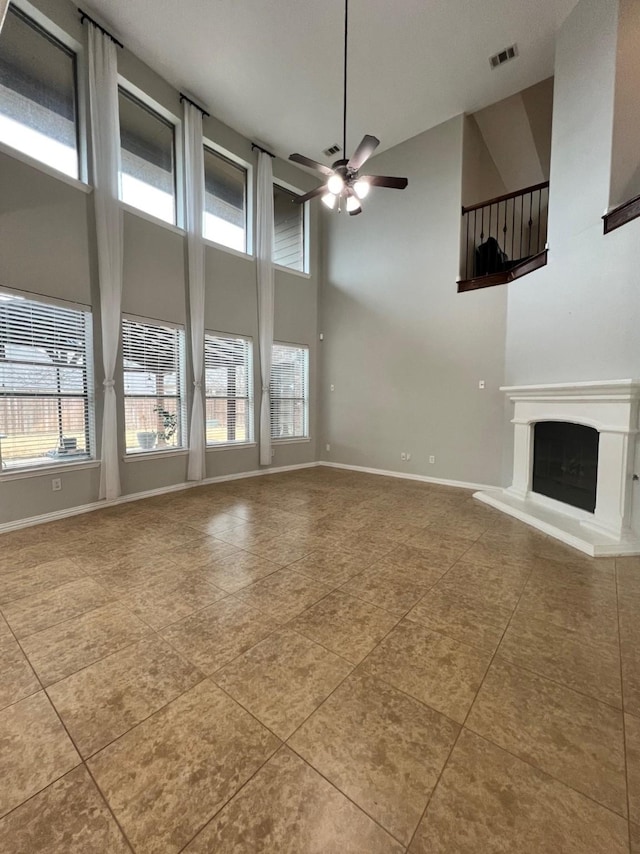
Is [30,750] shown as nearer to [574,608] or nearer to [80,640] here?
[80,640]

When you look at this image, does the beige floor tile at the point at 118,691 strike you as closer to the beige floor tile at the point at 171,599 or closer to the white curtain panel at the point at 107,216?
the beige floor tile at the point at 171,599

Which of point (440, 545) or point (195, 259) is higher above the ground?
point (195, 259)

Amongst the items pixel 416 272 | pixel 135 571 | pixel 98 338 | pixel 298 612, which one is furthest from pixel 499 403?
pixel 98 338

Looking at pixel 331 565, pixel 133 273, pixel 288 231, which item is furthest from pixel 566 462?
pixel 288 231

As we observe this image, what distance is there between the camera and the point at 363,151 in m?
3.22

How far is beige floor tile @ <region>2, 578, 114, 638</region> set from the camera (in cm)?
210

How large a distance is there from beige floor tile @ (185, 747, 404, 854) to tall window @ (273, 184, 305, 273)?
22.7 ft

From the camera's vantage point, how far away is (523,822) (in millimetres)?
1081

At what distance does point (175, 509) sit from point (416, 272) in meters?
5.14

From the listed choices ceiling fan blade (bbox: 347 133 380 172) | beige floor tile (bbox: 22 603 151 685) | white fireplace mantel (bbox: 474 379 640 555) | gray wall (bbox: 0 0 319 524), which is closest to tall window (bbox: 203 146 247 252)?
gray wall (bbox: 0 0 319 524)

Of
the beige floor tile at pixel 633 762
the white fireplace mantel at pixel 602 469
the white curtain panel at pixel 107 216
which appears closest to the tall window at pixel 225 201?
the white curtain panel at pixel 107 216

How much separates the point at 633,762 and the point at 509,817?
0.59m

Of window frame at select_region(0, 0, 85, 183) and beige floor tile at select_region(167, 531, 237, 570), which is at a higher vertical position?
window frame at select_region(0, 0, 85, 183)

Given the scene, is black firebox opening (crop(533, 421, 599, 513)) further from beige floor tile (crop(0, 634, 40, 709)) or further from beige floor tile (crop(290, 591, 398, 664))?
beige floor tile (crop(0, 634, 40, 709))
